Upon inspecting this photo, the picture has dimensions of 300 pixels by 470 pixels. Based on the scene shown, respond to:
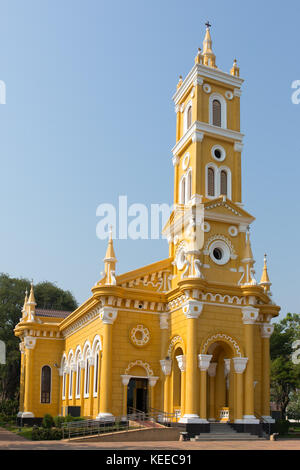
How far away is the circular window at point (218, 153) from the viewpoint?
36.0 metres

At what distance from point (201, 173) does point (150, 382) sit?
13137 millimetres

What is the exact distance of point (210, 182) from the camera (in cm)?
3566

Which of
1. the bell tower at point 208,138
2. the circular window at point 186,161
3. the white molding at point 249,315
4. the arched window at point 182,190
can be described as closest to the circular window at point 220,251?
the bell tower at point 208,138

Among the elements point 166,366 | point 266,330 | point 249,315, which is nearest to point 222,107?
point 249,315

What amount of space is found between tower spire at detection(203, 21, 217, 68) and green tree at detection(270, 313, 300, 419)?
2913cm

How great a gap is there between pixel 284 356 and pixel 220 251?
1047 inches

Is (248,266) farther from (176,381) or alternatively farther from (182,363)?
(176,381)

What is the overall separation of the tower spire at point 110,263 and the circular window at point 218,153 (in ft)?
28.6

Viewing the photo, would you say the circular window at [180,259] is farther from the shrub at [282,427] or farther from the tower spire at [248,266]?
the shrub at [282,427]

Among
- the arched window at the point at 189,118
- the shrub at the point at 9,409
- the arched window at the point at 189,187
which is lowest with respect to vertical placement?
the shrub at the point at 9,409

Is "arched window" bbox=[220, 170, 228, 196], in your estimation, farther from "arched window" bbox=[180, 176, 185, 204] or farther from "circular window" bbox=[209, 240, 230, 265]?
"circular window" bbox=[209, 240, 230, 265]

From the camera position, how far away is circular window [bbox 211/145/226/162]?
36.0m

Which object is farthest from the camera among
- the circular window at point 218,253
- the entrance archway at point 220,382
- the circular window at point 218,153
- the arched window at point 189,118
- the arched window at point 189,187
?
the arched window at point 189,118

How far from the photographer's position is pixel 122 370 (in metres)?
32.2
